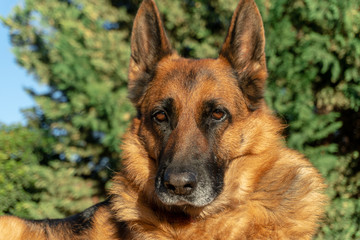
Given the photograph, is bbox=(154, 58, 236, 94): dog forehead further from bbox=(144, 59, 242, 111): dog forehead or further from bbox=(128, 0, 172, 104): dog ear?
bbox=(128, 0, 172, 104): dog ear

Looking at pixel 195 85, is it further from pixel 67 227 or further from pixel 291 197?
pixel 67 227

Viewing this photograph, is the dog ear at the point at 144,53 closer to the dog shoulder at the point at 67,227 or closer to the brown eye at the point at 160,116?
the brown eye at the point at 160,116

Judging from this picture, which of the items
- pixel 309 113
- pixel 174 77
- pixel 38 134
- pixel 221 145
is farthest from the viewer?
pixel 38 134

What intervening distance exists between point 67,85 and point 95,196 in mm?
2146

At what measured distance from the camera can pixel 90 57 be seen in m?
6.46

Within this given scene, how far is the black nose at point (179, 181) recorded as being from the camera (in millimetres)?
3131

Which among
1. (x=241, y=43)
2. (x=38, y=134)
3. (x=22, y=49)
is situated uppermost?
(x=241, y=43)

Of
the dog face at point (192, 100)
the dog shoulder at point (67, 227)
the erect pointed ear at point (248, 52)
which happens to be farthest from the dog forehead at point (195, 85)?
the dog shoulder at point (67, 227)

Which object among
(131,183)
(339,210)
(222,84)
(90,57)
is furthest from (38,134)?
(339,210)

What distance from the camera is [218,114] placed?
3.69m

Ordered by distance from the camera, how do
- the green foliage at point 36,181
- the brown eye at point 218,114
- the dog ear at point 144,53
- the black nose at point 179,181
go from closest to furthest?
the black nose at point 179,181, the brown eye at point 218,114, the dog ear at point 144,53, the green foliage at point 36,181

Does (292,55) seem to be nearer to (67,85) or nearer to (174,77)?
(174,77)

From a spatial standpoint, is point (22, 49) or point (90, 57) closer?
point (90, 57)

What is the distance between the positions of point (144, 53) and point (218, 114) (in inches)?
46.5
